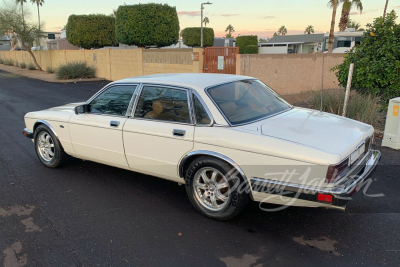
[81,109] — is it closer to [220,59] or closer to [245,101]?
[245,101]

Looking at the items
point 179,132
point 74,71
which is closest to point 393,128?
point 179,132

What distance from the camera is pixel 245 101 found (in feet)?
14.6

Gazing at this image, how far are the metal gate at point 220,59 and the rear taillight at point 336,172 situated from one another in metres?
11.7

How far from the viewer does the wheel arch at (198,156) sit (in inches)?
146

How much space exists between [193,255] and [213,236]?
399mm

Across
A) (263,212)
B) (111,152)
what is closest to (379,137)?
(263,212)

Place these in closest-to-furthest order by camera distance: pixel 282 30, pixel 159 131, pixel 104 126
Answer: pixel 159 131 < pixel 104 126 < pixel 282 30

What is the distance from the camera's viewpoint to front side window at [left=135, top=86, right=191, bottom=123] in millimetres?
4273

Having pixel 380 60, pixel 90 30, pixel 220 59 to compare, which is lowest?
pixel 220 59

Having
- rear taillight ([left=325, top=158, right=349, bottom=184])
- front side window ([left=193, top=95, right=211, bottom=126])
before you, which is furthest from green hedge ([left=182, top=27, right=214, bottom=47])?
rear taillight ([left=325, top=158, right=349, bottom=184])

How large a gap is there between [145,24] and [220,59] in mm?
8583

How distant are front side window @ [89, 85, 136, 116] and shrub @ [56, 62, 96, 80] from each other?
2049cm

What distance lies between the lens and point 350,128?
4.13 metres

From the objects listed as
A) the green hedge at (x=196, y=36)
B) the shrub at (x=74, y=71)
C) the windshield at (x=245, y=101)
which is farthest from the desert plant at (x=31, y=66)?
the windshield at (x=245, y=101)
